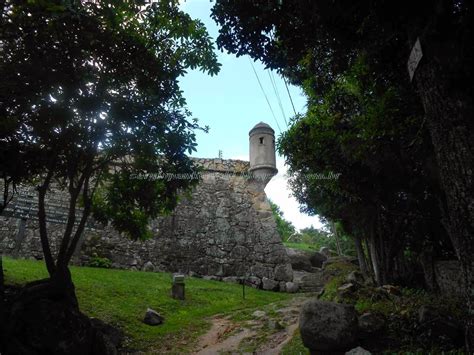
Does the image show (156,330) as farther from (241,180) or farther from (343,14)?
(241,180)

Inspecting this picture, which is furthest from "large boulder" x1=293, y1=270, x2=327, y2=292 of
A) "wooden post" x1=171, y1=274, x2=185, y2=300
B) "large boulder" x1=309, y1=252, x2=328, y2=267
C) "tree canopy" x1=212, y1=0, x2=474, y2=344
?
"wooden post" x1=171, y1=274, x2=185, y2=300

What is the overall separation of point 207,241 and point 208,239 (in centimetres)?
14

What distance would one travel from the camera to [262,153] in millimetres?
17844

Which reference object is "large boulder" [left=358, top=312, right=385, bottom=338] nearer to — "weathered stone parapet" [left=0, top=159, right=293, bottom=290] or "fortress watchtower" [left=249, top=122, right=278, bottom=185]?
"weathered stone parapet" [left=0, top=159, right=293, bottom=290]

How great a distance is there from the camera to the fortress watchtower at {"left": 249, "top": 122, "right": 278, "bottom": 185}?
17.6 metres

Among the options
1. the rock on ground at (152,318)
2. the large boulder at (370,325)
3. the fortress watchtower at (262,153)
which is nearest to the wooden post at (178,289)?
the rock on ground at (152,318)

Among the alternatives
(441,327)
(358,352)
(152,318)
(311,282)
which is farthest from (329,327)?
(311,282)

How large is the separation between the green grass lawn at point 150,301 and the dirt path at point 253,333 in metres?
0.41

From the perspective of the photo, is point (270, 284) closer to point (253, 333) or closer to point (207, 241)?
point (207, 241)

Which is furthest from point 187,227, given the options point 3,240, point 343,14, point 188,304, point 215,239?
point 343,14

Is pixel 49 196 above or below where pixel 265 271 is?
above

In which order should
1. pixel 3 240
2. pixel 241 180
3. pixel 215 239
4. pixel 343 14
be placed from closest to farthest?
pixel 343 14 < pixel 3 240 < pixel 215 239 < pixel 241 180

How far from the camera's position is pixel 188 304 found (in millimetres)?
10078

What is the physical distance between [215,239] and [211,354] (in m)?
9.62
